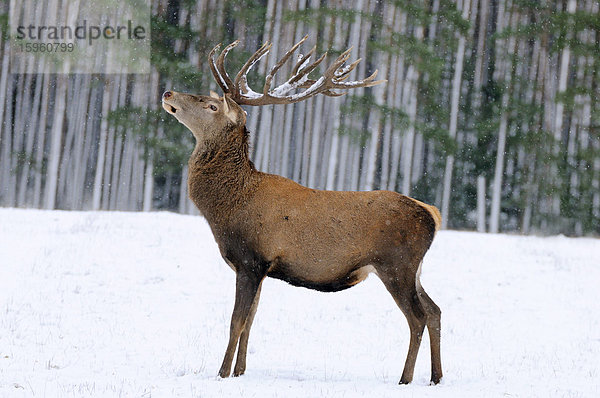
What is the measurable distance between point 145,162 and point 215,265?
261 inches

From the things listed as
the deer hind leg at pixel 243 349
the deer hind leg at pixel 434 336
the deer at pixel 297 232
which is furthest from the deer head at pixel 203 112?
the deer hind leg at pixel 434 336

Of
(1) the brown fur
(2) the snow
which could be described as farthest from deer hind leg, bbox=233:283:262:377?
(2) the snow

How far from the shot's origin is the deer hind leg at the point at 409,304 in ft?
18.9

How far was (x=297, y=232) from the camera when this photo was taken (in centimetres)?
576

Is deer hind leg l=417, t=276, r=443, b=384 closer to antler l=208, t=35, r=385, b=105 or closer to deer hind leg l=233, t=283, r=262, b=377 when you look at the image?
deer hind leg l=233, t=283, r=262, b=377

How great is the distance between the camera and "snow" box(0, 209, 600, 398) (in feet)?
18.6

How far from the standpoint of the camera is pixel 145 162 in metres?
16.7

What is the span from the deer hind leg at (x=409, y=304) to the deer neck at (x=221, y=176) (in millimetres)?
1347

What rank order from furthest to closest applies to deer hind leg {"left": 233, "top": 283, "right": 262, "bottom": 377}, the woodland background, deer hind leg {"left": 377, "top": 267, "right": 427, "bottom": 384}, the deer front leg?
the woodland background < deer hind leg {"left": 233, "top": 283, "right": 262, "bottom": 377} < deer hind leg {"left": 377, "top": 267, "right": 427, "bottom": 384} < the deer front leg

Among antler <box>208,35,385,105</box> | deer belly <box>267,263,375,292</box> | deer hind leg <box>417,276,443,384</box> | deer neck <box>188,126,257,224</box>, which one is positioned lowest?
deer hind leg <box>417,276,443,384</box>

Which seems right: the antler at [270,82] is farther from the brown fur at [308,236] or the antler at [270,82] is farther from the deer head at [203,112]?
the brown fur at [308,236]

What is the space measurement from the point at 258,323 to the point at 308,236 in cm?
289

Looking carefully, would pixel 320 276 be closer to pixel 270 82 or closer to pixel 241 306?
pixel 241 306

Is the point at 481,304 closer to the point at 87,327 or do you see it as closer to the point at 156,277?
the point at 156,277
